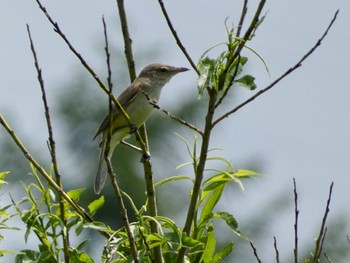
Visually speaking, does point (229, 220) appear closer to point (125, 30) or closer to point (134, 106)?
point (125, 30)

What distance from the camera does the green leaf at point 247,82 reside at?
3607 millimetres

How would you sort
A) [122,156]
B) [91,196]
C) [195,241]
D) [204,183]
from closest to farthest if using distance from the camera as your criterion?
[195,241], [204,183], [91,196], [122,156]

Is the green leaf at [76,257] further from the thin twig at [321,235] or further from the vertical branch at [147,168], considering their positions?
the thin twig at [321,235]

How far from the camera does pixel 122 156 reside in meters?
20.1

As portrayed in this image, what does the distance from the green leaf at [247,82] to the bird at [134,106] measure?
234 centimetres

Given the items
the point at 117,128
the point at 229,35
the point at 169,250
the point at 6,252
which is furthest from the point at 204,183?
the point at 117,128

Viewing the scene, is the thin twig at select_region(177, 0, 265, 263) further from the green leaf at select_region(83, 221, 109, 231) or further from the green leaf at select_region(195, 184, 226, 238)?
the green leaf at select_region(83, 221, 109, 231)

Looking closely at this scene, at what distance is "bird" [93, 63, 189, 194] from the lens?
6.54 metres

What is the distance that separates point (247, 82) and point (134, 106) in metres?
3.29

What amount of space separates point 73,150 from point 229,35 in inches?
704

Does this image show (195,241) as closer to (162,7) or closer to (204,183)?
(204,183)

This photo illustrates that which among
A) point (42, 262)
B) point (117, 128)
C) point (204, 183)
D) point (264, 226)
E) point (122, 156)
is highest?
point (122, 156)

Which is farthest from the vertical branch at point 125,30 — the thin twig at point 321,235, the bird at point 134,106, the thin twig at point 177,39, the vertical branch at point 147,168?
the bird at point 134,106

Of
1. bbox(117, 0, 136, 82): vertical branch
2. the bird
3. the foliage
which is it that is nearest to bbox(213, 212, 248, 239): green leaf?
the foliage
